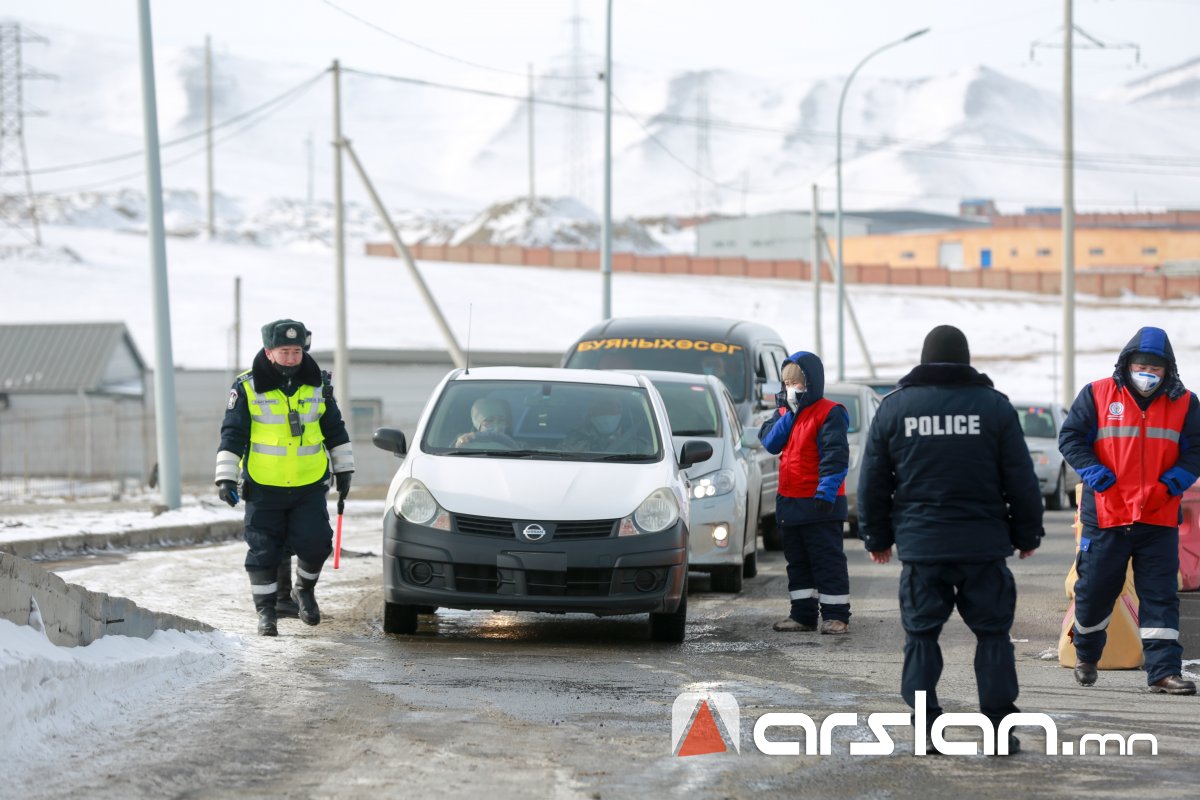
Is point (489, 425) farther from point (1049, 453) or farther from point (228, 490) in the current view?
point (1049, 453)

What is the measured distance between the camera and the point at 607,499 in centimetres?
1001

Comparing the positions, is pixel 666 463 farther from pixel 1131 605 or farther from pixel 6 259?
pixel 6 259

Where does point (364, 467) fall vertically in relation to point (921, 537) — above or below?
below

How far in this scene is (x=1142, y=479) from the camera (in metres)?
8.37

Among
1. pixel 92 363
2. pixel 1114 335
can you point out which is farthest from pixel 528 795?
pixel 1114 335

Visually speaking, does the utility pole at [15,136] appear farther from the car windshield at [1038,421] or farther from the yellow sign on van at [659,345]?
the yellow sign on van at [659,345]

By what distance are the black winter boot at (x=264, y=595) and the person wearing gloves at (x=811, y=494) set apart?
3.16 m

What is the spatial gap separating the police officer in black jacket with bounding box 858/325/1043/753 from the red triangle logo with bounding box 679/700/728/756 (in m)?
0.76

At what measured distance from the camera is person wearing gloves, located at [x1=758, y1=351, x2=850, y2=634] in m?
11.0

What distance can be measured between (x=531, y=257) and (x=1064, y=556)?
76.8 meters

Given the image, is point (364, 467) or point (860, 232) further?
point (860, 232)

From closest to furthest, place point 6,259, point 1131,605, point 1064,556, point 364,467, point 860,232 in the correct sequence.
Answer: point 1131,605 → point 1064,556 → point 364,467 → point 6,259 → point 860,232

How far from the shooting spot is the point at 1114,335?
70375 millimetres

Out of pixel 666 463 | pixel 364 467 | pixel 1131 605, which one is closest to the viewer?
pixel 1131 605
